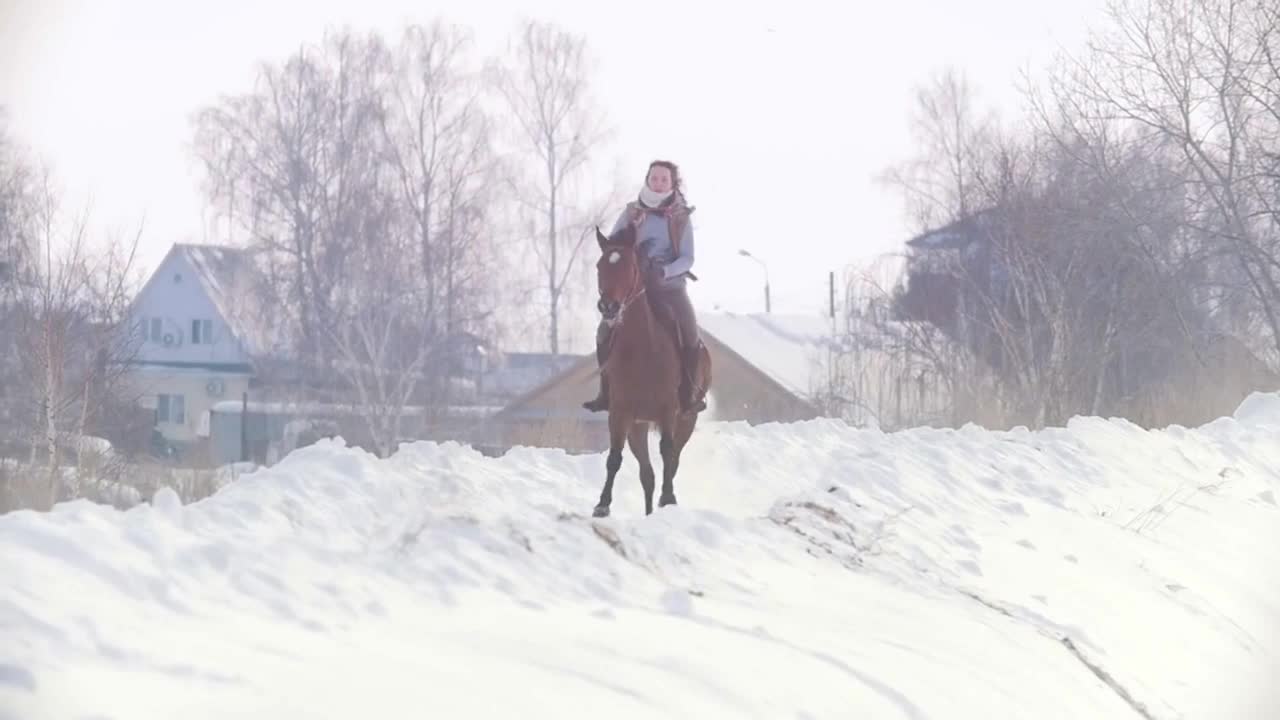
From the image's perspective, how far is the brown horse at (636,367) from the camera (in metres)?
10.1

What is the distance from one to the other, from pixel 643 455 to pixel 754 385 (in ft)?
122

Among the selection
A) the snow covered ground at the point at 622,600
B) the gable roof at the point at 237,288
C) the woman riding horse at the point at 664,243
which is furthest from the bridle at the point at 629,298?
the gable roof at the point at 237,288

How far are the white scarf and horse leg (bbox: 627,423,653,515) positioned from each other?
1.47 meters

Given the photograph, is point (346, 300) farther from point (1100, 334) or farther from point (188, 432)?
point (1100, 334)

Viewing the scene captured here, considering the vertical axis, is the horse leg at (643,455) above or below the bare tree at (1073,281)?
below

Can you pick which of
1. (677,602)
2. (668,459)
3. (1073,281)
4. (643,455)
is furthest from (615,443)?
(1073,281)

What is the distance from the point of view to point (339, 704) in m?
4.87

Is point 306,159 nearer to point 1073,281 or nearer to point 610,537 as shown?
point 1073,281

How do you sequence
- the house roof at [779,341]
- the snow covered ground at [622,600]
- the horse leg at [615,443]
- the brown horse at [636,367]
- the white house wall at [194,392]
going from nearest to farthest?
the snow covered ground at [622,600]
the brown horse at [636,367]
the horse leg at [615,443]
the house roof at [779,341]
the white house wall at [194,392]

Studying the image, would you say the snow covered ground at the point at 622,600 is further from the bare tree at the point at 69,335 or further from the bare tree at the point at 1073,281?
the bare tree at the point at 1073,281

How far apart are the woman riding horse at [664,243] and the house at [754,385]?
27.8 ft

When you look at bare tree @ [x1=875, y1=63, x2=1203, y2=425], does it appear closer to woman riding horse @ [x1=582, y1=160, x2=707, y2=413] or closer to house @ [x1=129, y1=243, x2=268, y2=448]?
woman riding horse @ [x1=582, y1=160, x2=707, y2=413]

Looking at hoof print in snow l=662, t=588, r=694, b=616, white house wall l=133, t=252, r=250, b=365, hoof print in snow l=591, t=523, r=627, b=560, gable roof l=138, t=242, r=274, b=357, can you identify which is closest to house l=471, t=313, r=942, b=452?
gable roof l=138, t=242, r=274, b=357

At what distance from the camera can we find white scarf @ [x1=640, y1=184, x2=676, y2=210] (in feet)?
35.0
